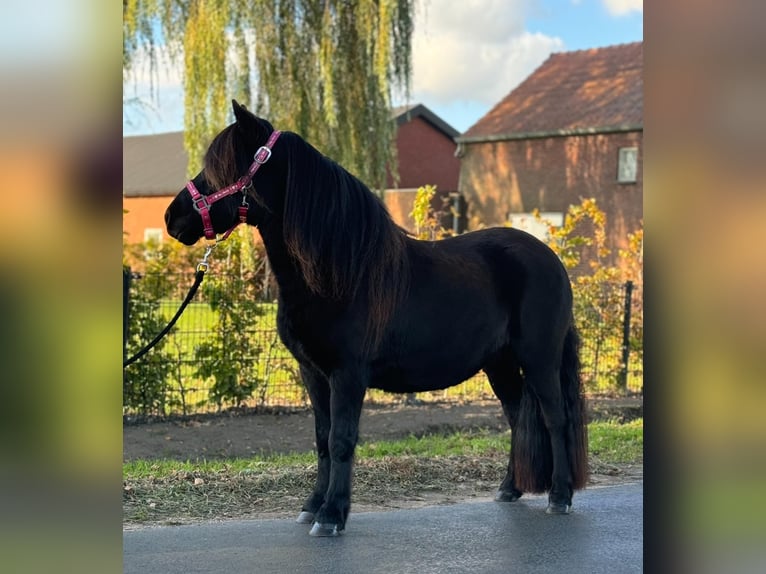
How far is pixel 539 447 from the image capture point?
5.50 m

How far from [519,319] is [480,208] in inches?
1111

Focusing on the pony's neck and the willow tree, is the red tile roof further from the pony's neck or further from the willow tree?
the pony's neck

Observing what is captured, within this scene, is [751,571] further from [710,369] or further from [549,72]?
[549,72]

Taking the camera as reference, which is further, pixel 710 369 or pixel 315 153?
pixel 315 153

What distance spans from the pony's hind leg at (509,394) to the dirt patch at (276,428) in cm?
251

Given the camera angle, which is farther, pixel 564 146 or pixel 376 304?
pixel 564 146

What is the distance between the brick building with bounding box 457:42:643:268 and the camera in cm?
3019

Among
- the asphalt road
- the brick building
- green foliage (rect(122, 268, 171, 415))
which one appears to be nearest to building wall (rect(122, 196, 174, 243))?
the brick building

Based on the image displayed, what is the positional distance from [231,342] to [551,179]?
24.9 meters

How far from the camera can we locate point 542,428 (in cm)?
550

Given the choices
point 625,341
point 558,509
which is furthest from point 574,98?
point 558,509

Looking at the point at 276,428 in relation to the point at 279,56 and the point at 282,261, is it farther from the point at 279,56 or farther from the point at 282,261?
the point at 279,56

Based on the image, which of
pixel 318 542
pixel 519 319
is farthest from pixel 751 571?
pixel 519 319

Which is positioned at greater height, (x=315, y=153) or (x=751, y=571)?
(x=315, y=153)
